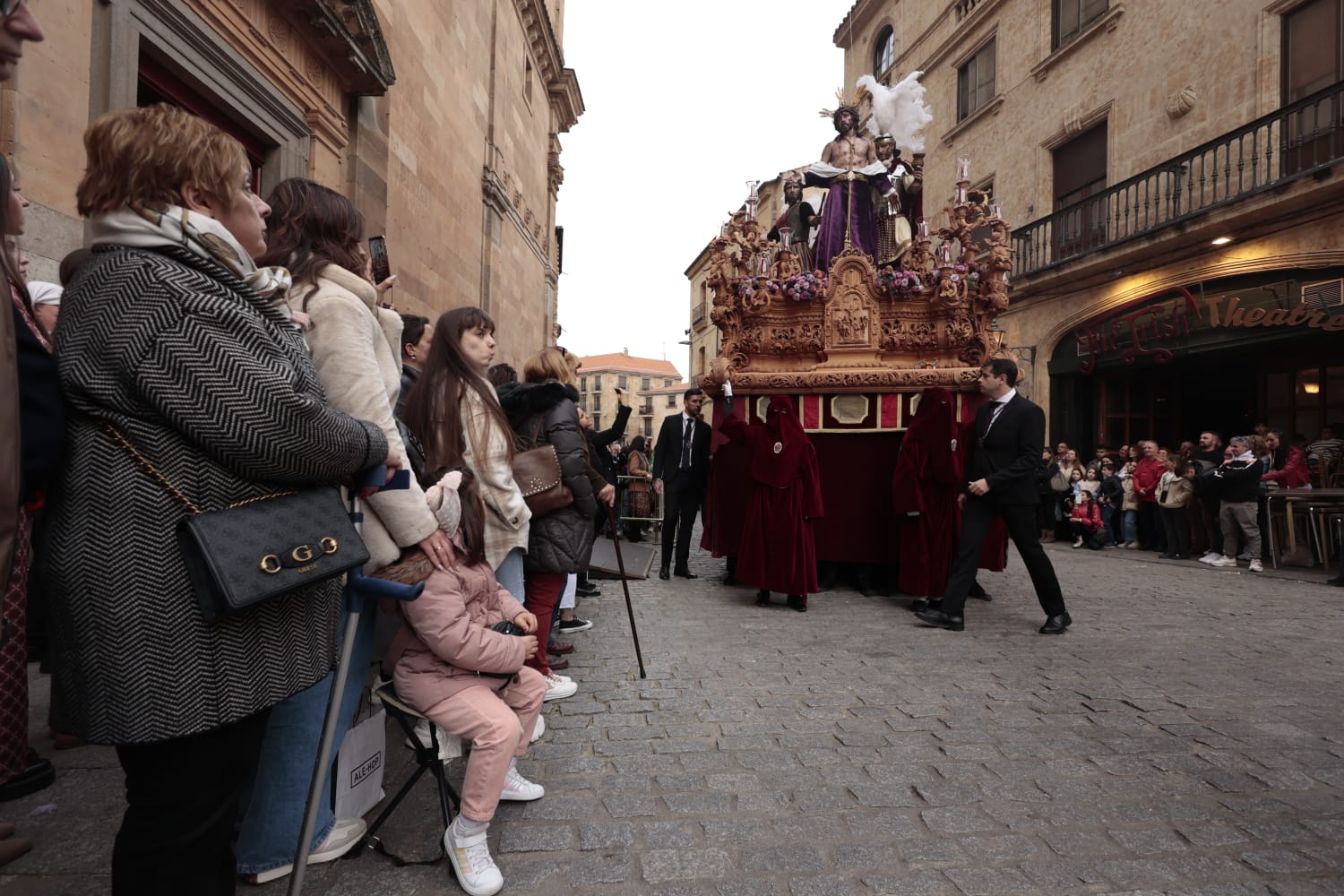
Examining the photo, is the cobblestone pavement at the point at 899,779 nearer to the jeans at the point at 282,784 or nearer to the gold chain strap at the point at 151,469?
the jeans at the point at 282,784

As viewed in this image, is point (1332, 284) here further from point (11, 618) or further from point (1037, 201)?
point (11, 618)

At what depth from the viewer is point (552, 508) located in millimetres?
3617

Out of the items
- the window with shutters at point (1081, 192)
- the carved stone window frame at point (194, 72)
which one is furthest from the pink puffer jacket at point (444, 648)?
the window with shutters at point (1081, 192)

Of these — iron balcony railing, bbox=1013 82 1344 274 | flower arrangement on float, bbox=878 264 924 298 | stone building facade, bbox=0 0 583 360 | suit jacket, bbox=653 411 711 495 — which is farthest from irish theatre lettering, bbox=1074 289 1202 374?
stone building facade, bbox=0 0 583 360

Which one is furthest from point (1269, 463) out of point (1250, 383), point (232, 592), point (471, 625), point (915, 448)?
point (232, 592)

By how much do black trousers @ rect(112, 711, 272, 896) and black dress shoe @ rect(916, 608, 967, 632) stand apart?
198 inches

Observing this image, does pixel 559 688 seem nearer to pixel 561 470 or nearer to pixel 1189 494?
pixel 561 470

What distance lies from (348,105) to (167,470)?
26.6 ft

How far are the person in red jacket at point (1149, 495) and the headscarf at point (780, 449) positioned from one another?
807 cm

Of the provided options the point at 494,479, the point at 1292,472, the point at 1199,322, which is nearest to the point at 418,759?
the point at 494,479

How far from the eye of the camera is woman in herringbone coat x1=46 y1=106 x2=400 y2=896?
4.33 feet

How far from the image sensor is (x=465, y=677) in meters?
2.23

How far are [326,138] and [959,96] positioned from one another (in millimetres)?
19284

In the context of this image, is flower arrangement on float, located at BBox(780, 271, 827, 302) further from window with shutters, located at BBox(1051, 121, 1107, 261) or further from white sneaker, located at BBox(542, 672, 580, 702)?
window with shutters, located at BBox(1051, 121, 1107, 261)
